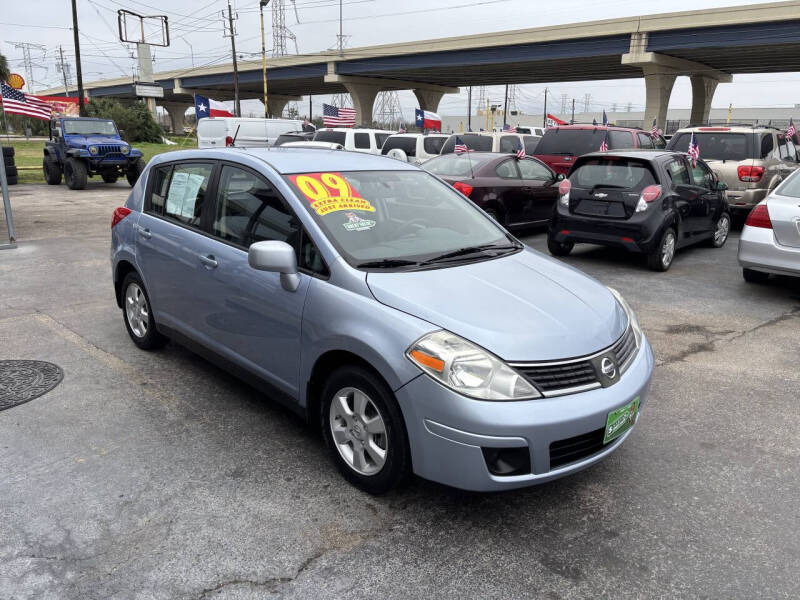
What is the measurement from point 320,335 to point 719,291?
6.11 metres

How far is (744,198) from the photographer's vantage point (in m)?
11.1

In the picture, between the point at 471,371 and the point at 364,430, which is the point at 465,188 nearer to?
the point at 364,430

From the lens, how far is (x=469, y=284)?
3.23 meters

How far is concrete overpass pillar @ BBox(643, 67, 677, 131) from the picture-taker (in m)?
39.0

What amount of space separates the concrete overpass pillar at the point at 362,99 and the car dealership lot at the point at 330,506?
2160 inches

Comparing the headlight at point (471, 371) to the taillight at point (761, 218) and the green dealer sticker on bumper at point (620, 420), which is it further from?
the taillight at point (761, 218)

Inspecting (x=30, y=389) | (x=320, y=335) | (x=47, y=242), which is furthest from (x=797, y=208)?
(x=47, y=242)

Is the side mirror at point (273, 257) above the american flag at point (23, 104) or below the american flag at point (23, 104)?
below

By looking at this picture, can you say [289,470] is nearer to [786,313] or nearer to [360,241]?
[360,241]

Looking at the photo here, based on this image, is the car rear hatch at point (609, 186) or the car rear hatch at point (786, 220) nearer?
the car rear hatch at point (786, 220)

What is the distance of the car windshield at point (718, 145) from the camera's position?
11523 mm

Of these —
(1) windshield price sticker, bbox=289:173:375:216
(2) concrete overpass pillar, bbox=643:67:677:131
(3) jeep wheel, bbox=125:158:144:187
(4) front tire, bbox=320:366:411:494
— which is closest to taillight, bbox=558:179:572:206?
(1) windshield price sticker, bbox=289:173:375:216

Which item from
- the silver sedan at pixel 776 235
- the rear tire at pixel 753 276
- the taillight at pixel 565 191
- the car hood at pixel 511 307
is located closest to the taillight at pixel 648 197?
the taillight at pixel 565 191

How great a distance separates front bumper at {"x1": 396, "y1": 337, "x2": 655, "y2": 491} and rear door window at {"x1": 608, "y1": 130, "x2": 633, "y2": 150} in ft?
36.5
